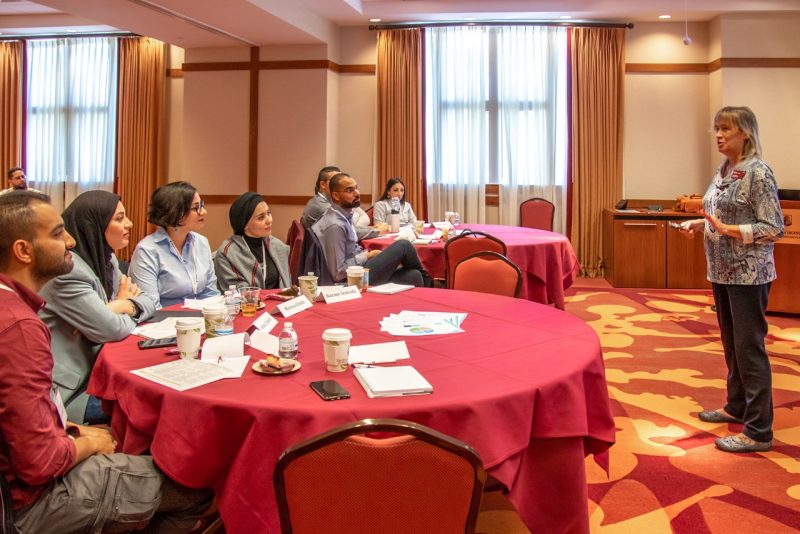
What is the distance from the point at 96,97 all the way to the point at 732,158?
29.1ft

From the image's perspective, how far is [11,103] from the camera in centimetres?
969

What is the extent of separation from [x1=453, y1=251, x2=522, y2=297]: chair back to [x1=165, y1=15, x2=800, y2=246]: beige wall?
496 cm

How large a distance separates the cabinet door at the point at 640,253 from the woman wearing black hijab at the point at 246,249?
5.13m

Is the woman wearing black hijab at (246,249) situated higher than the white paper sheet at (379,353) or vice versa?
the woman wearing black hijab at (246,249)

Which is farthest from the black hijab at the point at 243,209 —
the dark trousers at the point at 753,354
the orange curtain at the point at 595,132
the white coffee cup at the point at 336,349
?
the orange curtain at the point at 595,132

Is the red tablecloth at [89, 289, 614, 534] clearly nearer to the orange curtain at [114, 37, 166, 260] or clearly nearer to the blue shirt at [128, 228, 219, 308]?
the blue shirt at [128, 228, 219, 308]

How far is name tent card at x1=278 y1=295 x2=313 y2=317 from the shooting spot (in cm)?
278

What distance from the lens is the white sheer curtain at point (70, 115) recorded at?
31.0 ft

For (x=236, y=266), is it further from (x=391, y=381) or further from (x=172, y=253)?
(x=391, y=381)

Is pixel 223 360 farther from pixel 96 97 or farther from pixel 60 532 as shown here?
pixel 96 97

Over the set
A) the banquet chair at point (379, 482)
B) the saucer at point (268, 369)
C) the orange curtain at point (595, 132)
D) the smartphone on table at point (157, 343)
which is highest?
the orange curtain at point (595, 132)

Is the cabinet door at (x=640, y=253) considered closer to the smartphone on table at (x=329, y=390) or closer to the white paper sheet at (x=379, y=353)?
the white paper sheet at (x=379, y=353)

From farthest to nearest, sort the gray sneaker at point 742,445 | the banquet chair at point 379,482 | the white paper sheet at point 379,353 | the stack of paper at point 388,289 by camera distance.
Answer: the stack of paper at point 388,289 < the gray sneaker at point 742,445 < the white paper sheet at point 379,353 < the banquet chair at point 379,482

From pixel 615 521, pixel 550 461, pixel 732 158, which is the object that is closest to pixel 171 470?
pixel 550 461
